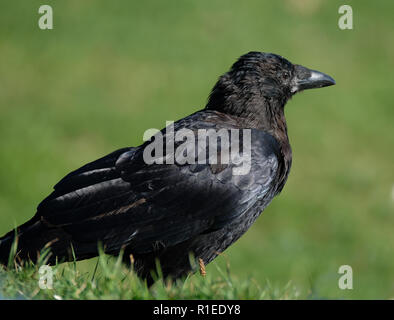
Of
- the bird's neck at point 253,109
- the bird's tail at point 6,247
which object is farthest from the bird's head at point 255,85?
the bird's tail at point 6,247

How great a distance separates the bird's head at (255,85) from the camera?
553 centimetres

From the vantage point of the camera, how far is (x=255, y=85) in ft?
18.3

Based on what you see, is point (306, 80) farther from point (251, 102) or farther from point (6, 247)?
point (6, 247)

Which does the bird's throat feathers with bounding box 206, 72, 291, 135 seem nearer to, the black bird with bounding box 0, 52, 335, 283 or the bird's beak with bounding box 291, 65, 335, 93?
the bird's beak with bounding box 291, 65, 335, 93

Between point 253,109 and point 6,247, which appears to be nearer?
point 6,247

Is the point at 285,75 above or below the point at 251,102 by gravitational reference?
above

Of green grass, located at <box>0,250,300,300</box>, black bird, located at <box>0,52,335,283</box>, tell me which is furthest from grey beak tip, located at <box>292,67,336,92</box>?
green grass, located at <box>0,250,300,300</box>

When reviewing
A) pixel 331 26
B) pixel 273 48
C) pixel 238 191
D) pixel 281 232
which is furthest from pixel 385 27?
pixel 238 191

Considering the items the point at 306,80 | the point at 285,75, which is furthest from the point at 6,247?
the point at 306,80

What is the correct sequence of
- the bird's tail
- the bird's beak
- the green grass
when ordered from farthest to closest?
the bird's beak, the bird's tail, the green grass

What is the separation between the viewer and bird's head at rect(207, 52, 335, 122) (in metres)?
5.53

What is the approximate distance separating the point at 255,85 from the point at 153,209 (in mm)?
1476

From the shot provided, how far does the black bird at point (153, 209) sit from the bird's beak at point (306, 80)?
94 cm

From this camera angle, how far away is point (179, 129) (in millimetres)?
5105
